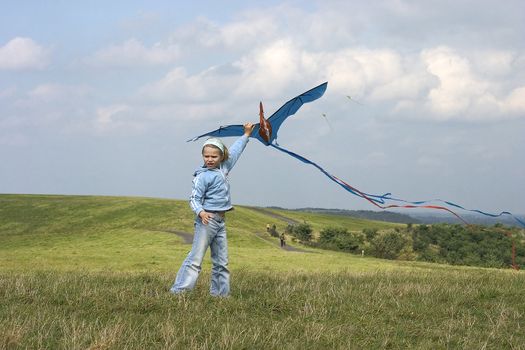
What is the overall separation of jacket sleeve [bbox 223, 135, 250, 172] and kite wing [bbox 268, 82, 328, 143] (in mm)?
634

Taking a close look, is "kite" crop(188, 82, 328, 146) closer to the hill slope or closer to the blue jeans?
the blue jeans

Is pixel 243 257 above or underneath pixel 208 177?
underneath

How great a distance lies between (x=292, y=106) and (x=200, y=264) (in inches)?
113

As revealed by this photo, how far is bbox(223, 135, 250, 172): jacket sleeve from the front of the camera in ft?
23.6

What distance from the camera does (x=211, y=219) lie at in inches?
268

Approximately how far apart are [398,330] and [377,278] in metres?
3.75

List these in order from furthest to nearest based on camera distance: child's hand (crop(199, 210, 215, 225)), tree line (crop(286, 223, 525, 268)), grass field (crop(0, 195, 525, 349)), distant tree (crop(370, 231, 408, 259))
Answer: distant tree (crop(370, 231, 408, 259))
tree line (crop(286, 223, 525, 268))
child's hand (crop(199, 210, 215, 225))
grass field (crop(0, 195, 525, 349))

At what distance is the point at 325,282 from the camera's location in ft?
26.1

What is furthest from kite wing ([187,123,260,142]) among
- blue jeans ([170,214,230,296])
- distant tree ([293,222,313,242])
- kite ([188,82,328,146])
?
distant tree ([293,222,313,242])

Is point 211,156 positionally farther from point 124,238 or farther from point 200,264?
point 124,238

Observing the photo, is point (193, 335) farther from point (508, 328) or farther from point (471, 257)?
point (471, 257)

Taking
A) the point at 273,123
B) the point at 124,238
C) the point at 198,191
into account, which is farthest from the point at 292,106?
the point at 124,238

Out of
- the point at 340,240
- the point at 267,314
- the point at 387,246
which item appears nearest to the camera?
the point at 267,314

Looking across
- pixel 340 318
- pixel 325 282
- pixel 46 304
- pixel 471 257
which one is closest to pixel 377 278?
pixel 325 282
